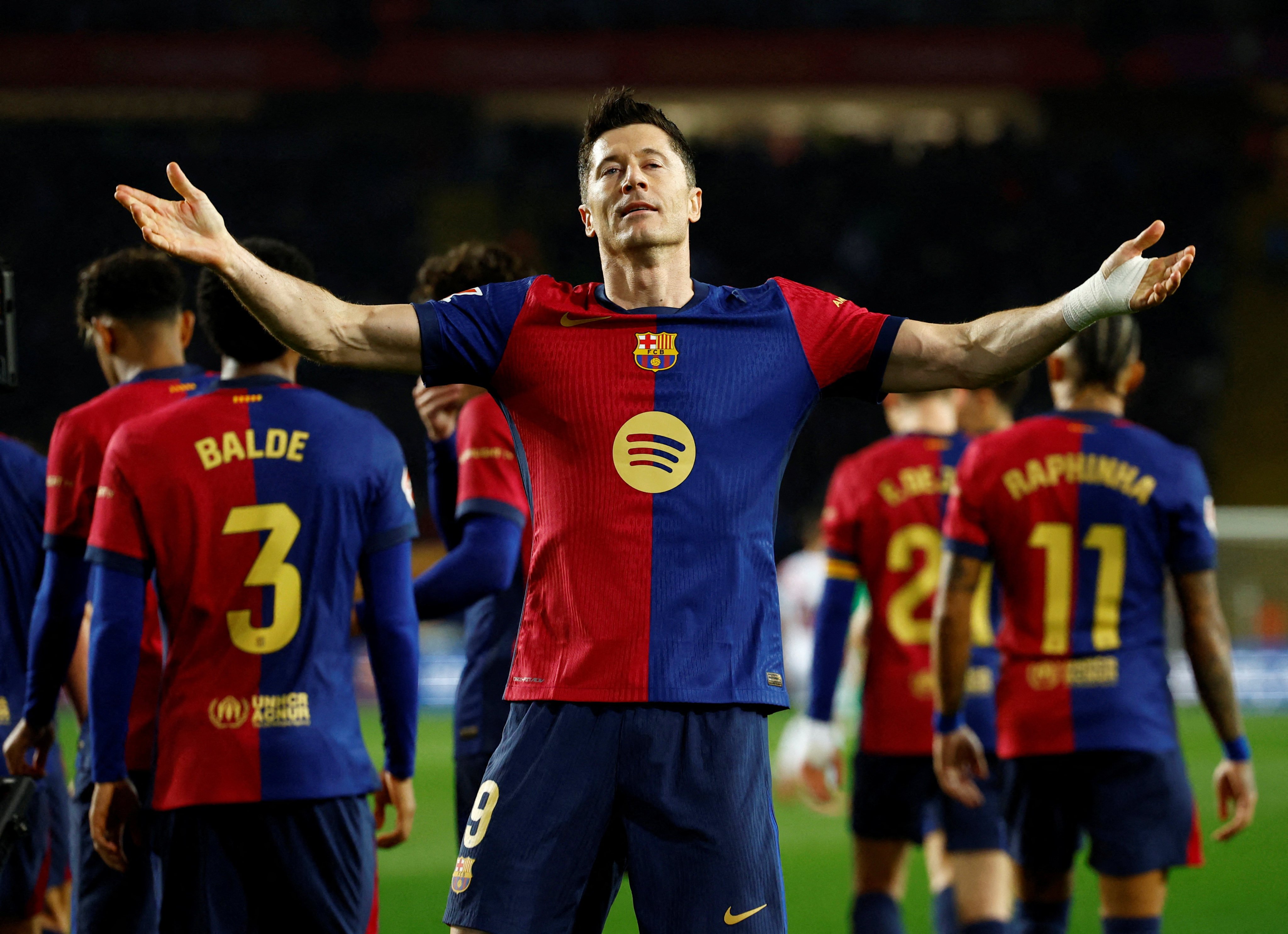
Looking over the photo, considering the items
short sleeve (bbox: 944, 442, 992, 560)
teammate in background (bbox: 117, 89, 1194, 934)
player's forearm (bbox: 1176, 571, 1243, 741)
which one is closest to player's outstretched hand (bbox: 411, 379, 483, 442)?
teammate in background (bbox: 117, 89, 1194, 934)

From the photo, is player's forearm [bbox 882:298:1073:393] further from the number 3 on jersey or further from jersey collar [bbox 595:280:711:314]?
the number 3 on jersey

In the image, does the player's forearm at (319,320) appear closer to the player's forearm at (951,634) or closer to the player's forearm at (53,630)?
the player's forearm at (53,630)

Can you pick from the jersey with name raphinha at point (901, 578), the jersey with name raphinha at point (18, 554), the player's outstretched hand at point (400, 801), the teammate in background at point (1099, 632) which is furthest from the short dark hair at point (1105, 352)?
the jersey with name raphinha at point (18, 554)

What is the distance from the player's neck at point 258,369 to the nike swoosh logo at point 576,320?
38.6 inches

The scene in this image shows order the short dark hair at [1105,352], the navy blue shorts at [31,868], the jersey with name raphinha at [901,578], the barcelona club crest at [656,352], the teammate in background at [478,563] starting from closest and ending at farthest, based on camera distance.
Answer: the barcelona club crest at [656,352] → the teammate in background at [478,563] → the navy blue shorts at [31,868] → the short dark hair at [1105,352] → the jersey with name raphinha at [901,578]

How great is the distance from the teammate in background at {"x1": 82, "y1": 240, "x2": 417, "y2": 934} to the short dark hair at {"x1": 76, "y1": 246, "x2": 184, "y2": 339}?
0.75 m

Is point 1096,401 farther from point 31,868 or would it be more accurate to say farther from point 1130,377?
point 31,868

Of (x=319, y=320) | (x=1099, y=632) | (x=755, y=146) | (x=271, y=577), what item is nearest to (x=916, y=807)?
(x=1099, y=632)

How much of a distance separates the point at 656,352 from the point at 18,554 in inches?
92.8

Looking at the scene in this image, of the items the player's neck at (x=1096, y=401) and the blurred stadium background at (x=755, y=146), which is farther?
the blurred stadium background at (x=755, y=146)

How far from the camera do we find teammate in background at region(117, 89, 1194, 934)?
8.35 ft

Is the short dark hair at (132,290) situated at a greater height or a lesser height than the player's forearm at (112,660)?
greater

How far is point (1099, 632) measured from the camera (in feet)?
14.7

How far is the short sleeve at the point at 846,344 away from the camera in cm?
281
